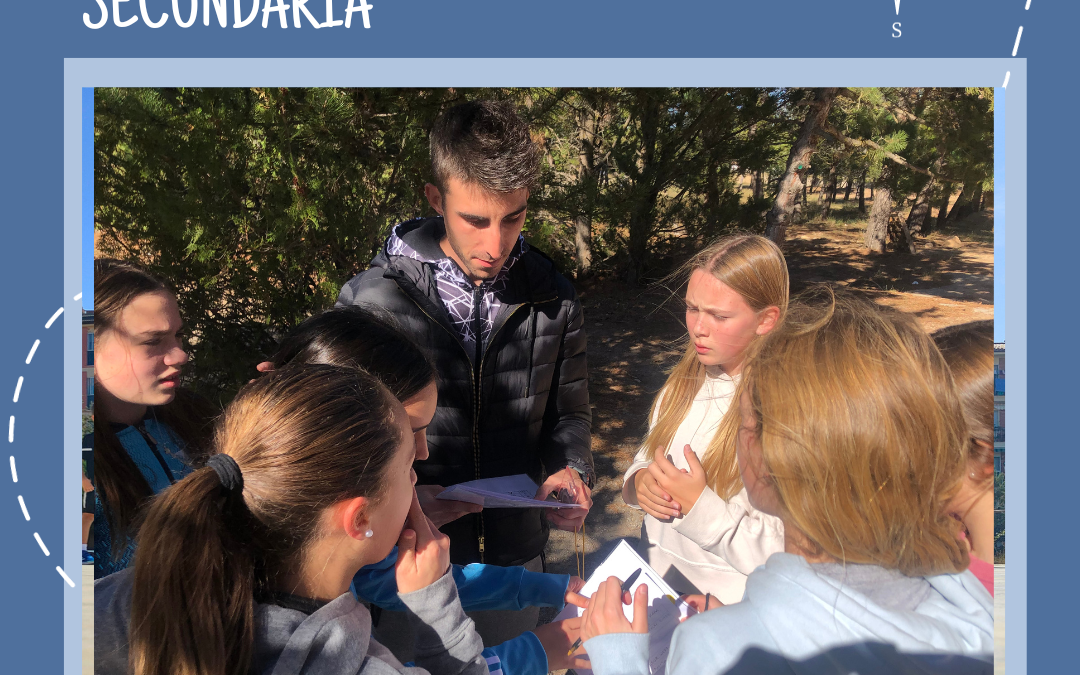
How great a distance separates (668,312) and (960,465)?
26.4 inches

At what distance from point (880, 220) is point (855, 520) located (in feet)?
2.41

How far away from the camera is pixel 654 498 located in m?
1.30

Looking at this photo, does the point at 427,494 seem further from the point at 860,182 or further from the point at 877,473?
the point at 860,182

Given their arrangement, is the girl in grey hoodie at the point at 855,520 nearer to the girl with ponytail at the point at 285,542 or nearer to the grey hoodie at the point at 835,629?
the grey hoodie at the point at 835,629

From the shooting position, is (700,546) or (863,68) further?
(700,546)

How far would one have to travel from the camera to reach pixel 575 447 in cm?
151

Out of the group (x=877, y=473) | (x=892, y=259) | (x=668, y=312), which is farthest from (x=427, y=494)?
(x=892, y=259)

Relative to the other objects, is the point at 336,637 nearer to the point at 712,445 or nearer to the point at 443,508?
the point at 443,508

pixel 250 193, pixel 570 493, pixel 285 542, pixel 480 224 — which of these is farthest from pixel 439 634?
pixel 250 193

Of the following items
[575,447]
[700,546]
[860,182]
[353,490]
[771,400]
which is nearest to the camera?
[353,490]

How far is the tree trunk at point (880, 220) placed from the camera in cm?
126
